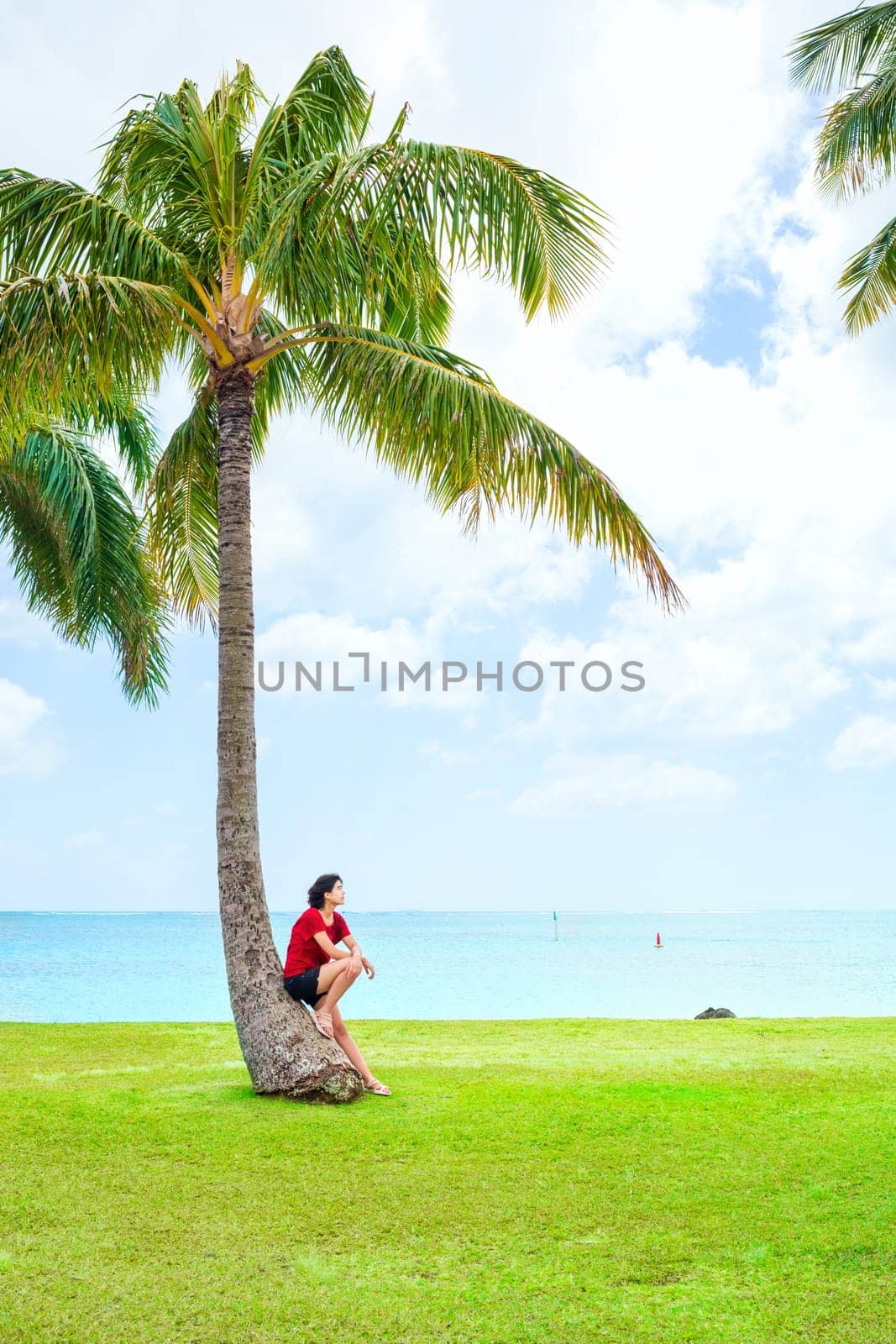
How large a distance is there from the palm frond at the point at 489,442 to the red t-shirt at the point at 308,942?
10.8 feet

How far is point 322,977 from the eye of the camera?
7145 mm

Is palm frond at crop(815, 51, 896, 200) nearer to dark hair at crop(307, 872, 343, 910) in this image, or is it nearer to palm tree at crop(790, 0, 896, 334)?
palm tree at crop(790, 0, 896, 334)

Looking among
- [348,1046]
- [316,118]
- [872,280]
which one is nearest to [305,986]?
[348,1046]

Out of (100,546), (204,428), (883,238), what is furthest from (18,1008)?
(883,238)

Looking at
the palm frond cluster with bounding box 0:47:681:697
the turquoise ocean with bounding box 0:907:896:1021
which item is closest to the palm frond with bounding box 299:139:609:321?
the palm frond cluster with bounding box 0:47:681:697

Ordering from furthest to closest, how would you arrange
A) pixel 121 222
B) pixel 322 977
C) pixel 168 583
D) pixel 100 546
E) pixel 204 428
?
pixel 100 546 → pixel 168 583 → pixel 204 428 → pixel 121 222 → pixel 322 977

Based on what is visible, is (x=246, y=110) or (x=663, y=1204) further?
(x=246, y=110)

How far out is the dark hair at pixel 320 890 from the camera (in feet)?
23.7

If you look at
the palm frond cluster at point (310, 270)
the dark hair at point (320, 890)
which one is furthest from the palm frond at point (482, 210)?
the dark hair at point (320, 890)

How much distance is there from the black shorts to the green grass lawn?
0.67 m

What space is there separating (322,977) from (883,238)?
9.51 m

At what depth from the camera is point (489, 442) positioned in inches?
312

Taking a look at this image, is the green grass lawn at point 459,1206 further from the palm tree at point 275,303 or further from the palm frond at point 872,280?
the palm frond at point 872,280

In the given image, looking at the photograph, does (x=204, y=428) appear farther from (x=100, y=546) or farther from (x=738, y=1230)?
(x=738, y=1230)
